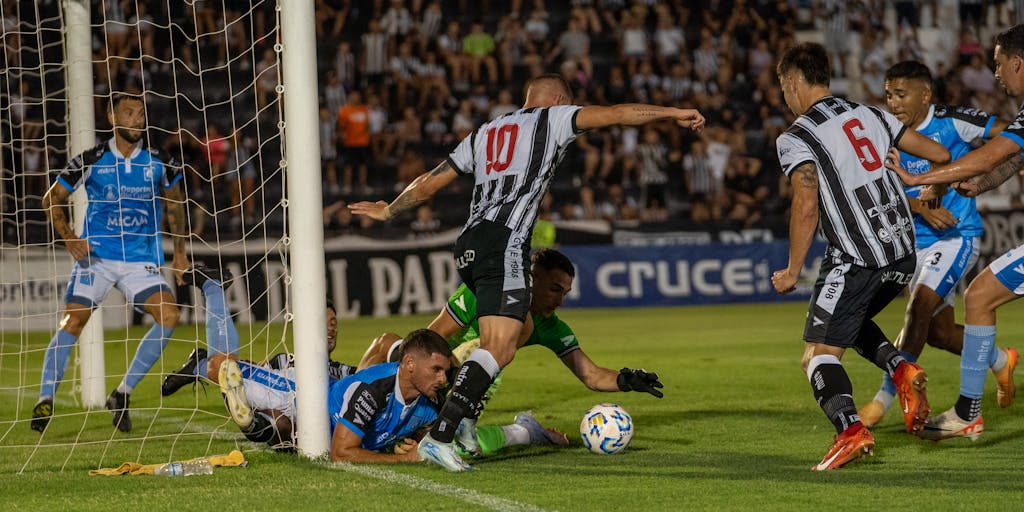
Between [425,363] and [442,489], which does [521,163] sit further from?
[442,489]

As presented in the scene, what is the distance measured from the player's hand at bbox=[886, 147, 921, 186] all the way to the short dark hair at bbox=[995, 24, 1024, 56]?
930 mm

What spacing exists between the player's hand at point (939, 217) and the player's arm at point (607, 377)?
6.26 feet

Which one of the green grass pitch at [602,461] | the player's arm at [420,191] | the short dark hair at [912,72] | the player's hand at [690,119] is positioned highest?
the short dark hair at [912,72]

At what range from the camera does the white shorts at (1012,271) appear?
6504 mm

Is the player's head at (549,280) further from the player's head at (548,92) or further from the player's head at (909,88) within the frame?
the player's head at (909,88)

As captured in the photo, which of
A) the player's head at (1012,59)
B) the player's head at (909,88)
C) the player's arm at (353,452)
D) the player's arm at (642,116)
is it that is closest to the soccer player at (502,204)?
the player's arm at (642,116)

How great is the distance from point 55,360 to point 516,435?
11.5ft

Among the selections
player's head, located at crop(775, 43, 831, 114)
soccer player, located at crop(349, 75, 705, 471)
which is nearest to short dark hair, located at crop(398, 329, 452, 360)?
soccer player, located at crop(349, 75, 705, 471)

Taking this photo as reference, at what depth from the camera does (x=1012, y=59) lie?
21.4 ft

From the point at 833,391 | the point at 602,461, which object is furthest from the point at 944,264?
the point at 602,461

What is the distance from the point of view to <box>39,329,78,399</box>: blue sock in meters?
8.35

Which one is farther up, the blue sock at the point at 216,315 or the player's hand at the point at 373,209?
the player's hand at the point at 373,209

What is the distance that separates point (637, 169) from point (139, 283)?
14.5m

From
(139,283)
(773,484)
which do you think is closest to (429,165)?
(139,283)
